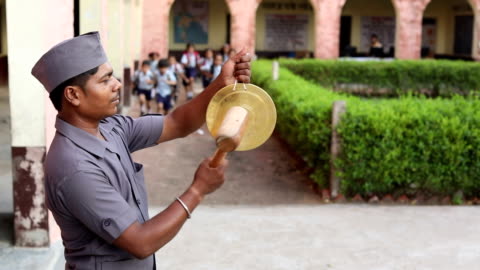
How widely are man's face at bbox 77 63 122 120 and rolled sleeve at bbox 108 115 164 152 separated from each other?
0.35m

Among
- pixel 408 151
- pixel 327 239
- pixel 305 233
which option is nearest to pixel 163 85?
pixel 408 151

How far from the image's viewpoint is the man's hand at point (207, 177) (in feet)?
6.48

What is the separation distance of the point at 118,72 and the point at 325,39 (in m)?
10.0

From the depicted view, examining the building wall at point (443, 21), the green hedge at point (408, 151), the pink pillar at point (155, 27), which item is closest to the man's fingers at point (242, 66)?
the green hedge at point (408, 151)

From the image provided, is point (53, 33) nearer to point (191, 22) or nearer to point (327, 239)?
point (327, 239)

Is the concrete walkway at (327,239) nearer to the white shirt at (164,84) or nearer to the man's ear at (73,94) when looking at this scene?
the man's ear at (73,94)

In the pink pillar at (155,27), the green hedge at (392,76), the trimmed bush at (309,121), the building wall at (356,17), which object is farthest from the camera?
the building wall at (356,17)

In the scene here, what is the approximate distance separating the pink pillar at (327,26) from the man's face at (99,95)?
18.6 meters

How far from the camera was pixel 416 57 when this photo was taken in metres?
20.5

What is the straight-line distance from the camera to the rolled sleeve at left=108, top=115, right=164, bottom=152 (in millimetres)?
2457

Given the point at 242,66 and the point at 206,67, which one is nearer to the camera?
the point at 242,66

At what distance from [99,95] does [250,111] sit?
470 millimetres

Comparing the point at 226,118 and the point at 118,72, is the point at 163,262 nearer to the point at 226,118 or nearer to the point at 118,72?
the point at 226,118

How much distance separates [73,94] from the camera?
201 centimetres
